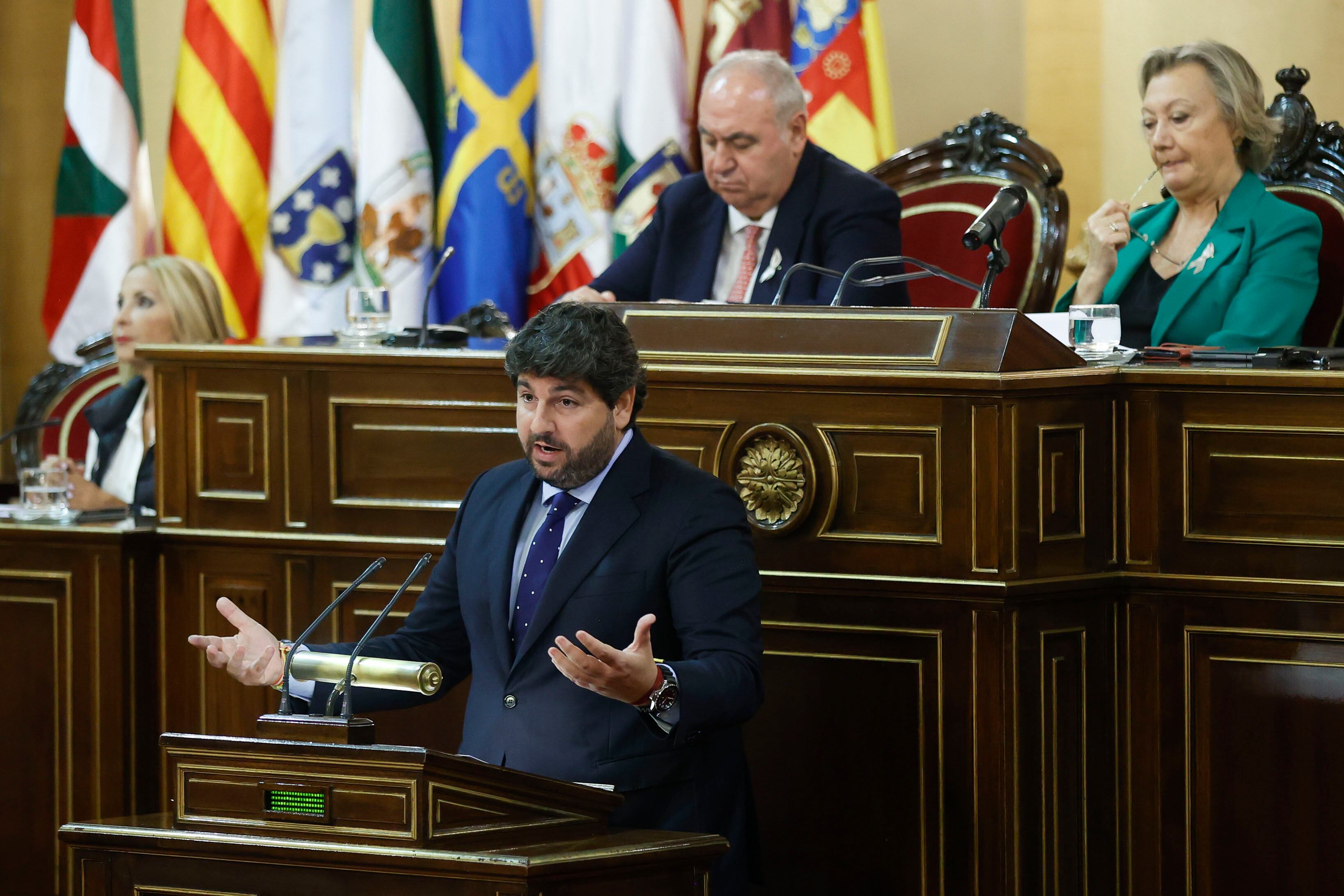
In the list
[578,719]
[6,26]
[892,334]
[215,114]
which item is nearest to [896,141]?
[215,114]

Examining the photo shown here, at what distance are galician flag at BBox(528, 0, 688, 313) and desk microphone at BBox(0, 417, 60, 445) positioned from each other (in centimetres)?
128

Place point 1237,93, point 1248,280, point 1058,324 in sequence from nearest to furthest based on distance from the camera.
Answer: point 1058,324, point 1248,280, point 1237,93

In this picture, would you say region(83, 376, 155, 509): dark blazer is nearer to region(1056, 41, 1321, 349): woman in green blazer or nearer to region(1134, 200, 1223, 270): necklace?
region(1056, 41, 1321, 349): woman in green blazer

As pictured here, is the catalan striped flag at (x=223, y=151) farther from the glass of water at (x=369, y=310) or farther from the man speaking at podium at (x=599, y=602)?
the man speaking at podium at (x=599, y=602)

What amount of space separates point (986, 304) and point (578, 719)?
1101 mm

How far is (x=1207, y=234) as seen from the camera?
376 cm

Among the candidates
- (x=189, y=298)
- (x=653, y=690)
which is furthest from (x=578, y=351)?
(x=189, y=298)

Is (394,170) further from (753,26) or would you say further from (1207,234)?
(1207,234)

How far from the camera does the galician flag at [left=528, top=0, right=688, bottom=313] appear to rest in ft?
16.3

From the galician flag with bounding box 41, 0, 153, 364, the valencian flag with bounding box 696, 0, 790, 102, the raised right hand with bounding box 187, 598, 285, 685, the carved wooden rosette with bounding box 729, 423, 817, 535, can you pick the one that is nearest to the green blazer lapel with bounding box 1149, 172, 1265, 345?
the carved wooden rosette with bounding box 729, 423, 817, 535

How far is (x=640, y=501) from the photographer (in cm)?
269

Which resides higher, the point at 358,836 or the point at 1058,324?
the point at 1058,324

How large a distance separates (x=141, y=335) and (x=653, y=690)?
229 centimetres

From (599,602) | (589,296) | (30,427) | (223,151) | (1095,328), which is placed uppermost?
(223,151)
